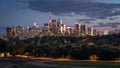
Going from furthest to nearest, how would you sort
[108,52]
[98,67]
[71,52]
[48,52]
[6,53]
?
[6,53]
[48,52]
[71,52]
[108,52]
[98,67]

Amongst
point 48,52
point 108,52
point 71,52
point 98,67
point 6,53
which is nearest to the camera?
point 98,67

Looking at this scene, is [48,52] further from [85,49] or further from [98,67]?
[98,67]

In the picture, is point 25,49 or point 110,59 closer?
point 110,59

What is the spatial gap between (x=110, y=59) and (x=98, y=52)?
4.76 metres

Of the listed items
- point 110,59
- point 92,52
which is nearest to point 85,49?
point 92,52

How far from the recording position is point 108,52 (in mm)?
113375

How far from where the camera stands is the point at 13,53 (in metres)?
155

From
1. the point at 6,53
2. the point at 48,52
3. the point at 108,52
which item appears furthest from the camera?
the point at 6,53

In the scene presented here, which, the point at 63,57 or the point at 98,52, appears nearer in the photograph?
the point at 98,52

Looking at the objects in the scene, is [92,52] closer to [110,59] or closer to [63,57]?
[110,59]

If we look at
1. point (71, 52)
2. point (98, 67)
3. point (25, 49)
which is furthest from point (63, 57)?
point (98, 67)

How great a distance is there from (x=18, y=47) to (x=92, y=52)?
50259 mm

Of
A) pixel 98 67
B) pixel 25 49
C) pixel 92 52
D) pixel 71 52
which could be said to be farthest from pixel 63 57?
pixel 98 67

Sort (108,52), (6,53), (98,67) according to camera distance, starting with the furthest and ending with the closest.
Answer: (6,53), (108,52), (98,67)
